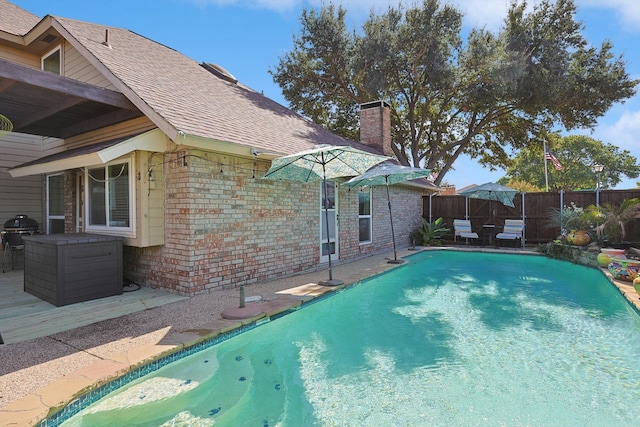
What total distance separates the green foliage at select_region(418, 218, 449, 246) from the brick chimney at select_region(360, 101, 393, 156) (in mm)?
3583

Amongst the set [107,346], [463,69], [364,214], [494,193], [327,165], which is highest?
[463,69]

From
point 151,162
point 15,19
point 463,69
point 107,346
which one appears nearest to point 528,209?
point 463,69

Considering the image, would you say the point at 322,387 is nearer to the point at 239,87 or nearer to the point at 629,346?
the point at 629,346

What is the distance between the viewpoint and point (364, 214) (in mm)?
11125

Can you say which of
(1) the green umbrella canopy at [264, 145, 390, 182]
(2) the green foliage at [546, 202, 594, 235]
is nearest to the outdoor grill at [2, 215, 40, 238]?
(1) the green umbrella canopy at [264, 145, 390, 182]

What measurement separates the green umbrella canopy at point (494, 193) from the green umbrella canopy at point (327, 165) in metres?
7.80

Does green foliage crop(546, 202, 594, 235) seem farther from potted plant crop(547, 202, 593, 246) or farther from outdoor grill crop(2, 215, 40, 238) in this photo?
outdoor grill crop(2, 215, 40, 238)

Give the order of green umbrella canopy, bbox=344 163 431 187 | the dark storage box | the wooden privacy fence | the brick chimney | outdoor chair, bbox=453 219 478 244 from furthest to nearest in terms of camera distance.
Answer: outdoor chair, bbox=453 219 478 244, the brick chimney, the wooden privacy fence, green umbrella canopy, bbox=344 163 431 187, the dark storage box

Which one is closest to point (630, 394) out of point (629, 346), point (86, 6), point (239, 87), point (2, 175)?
point (629, 346)

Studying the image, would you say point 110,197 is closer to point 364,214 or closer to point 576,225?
point 364,214

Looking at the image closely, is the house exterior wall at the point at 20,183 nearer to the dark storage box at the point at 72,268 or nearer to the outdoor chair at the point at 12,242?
the outdoor chair at the point at 12,242

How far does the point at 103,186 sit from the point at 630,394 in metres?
8.39

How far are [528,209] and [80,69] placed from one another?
50.8 ft

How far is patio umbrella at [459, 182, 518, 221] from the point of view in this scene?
13.0 metres
